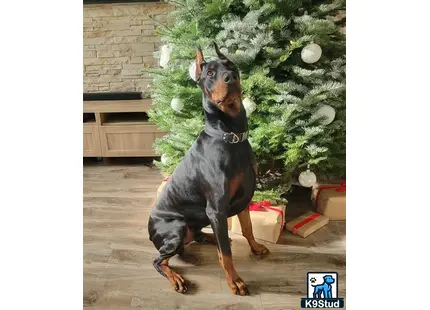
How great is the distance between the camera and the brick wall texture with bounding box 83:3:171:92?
183 cm

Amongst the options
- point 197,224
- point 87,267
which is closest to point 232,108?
point 197,224

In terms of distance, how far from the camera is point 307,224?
1.69 m

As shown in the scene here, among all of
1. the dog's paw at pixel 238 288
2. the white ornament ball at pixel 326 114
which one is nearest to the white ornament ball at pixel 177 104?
the white ornament ball at pixel 326 114

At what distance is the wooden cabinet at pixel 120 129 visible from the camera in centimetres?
206

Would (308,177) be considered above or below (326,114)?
below

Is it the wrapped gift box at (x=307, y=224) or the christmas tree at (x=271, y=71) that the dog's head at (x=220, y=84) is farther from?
the wrapped gift box at (x=307, y=224)

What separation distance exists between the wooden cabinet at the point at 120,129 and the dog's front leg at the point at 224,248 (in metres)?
0.96

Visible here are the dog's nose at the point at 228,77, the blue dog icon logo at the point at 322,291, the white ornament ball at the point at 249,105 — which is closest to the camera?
the dog's nose at the point at 228,77

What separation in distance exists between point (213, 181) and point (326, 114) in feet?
1.96

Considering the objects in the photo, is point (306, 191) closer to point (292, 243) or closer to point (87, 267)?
point (292, 243)

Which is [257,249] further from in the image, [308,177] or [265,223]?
[308,177]

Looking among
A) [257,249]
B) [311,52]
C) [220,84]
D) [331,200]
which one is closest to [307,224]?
[331,200]

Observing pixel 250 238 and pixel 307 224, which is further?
pixel 307 224

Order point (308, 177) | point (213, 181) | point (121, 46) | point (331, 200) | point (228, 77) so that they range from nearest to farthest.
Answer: point (228, 77) → point (213, 181) → point (308, 177) → point (331, 200) → point (121, 46)
